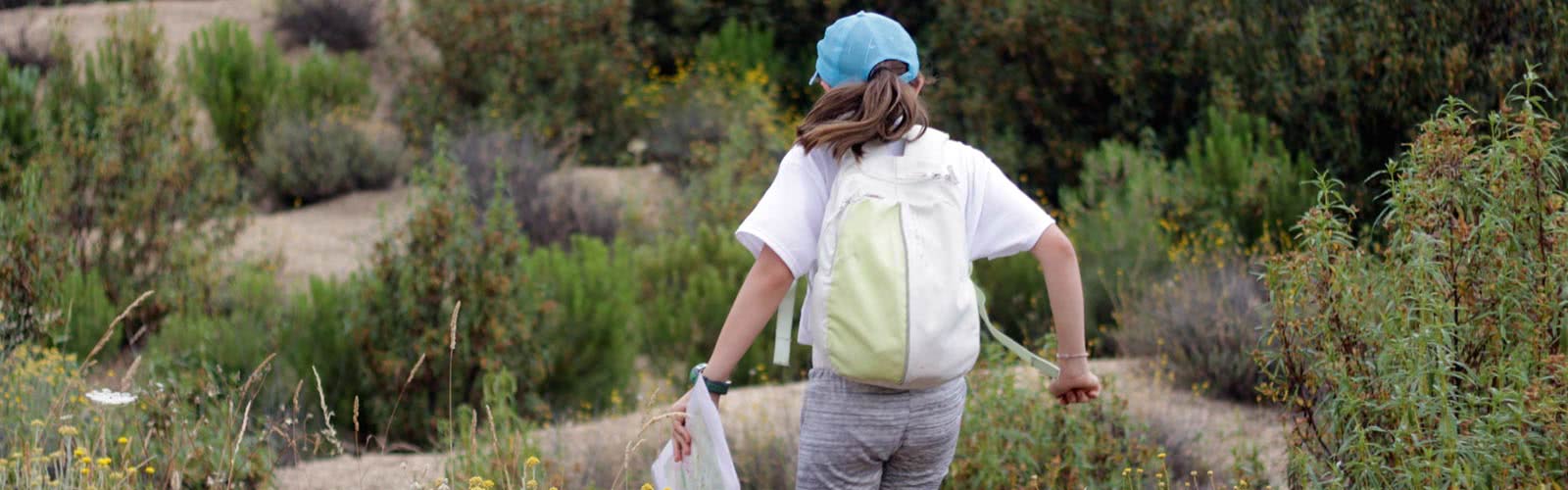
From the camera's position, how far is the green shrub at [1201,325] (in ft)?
20.3

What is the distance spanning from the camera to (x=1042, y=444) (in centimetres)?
462

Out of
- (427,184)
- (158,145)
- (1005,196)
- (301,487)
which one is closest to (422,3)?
(158,145)

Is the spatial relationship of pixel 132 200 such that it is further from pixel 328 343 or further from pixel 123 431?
pixel 123 431

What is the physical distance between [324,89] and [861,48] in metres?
11.4

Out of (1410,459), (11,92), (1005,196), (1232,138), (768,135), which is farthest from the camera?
(768,135)

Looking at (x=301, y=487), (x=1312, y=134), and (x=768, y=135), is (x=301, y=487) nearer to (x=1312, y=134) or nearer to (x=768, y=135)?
(x=1312, y=134)

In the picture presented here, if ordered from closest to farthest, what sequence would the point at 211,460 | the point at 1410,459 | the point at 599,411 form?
the point at 1410,459 < the point at 211,460 < the point at 599,411

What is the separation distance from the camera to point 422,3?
12828mm

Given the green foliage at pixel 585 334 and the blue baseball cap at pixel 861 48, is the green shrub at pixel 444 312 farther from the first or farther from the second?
the blue baseball cap at pixel 861 48

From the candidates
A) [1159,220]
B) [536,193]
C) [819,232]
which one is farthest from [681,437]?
[536,193]

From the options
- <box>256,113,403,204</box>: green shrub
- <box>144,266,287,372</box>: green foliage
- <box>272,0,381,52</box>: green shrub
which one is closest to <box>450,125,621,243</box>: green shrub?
<box>256,113,403,204</box>: green shrub

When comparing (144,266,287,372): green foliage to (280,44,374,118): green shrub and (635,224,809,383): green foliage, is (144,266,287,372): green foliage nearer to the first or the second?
(635,224,809,383): green foliage

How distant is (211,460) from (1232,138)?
5.66 meters

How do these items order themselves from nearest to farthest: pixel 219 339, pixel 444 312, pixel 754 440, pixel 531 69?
1. pixel 754 440
2. pixel 444 312
3. pixel 219 339
4. pixel 531 69
